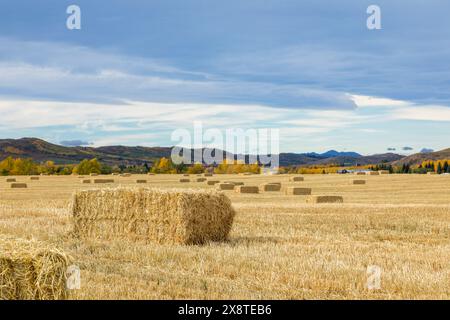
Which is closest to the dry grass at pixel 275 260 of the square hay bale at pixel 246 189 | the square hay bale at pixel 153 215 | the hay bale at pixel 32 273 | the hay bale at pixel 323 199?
the square hay bale at pixel 153 215

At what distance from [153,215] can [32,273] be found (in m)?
7.92

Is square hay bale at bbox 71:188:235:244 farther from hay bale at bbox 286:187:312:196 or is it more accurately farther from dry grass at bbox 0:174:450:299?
hay bale at bbox 286:187:312:196

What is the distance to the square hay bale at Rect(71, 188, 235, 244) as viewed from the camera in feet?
49.3

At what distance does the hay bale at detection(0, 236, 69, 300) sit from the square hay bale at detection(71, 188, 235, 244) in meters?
7.24

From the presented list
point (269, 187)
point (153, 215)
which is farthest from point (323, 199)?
point (153, 215)

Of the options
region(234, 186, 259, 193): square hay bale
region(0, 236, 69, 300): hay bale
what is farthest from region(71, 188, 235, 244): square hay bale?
region(234, 186, 259, 193): square hay bale

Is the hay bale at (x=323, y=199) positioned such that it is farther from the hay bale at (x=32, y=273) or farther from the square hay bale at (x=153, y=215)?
the hay bale at (x=32, y=273)

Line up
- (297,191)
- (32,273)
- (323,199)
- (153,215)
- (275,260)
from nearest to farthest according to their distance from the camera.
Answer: (32,273)
(275,260)
(153,215)
(323,199)
(297,191)

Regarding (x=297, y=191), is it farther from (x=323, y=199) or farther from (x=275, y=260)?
(x=275, y=260)

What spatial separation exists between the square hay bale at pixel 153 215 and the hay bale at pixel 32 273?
7.24m

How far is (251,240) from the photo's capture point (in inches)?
622

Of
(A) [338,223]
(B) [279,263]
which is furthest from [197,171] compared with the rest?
(B) [279,263]

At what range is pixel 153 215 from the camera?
1532 cm

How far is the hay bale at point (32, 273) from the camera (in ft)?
24.0
